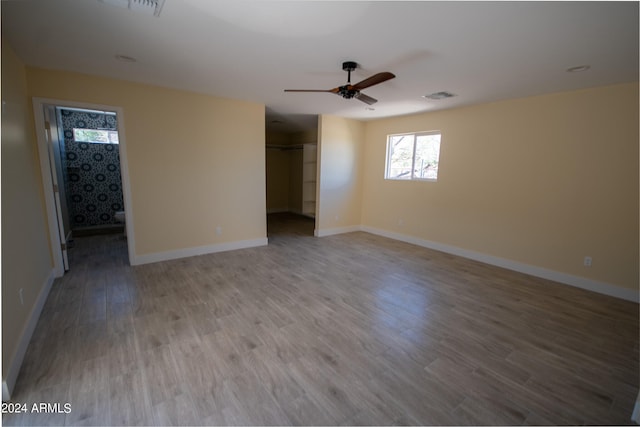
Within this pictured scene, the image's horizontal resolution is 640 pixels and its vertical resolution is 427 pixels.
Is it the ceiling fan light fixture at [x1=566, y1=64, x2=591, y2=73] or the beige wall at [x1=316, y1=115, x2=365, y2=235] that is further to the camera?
the beige wall at [x1=316, y1=115, x2=365, y2=235]

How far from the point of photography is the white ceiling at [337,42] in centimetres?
186

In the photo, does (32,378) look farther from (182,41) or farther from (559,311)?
(559,311)

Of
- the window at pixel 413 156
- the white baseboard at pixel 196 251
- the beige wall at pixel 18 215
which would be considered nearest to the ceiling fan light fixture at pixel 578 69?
the window at pixel 413 156

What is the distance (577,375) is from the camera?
2002 millimetres

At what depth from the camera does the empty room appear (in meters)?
1.81

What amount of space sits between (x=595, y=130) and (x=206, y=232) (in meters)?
5.56

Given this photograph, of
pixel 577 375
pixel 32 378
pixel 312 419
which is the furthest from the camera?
pixel 577 375

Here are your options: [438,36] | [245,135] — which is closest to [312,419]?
[438,36]

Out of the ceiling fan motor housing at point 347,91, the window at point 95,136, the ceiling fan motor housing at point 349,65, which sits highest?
the ceiling fan motor housing at point 349,65

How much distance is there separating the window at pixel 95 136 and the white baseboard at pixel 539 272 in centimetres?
652

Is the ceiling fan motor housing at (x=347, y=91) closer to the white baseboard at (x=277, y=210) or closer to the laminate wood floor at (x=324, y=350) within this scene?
the laminate wood floor at (x=324, y=350)

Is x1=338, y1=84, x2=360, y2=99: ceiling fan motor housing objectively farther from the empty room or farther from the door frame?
the door frame

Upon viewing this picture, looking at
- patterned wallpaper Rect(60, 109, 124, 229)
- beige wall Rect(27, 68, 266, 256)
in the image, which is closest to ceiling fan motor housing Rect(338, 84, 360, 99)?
beige wall Rect(27, 68, 266, 256)

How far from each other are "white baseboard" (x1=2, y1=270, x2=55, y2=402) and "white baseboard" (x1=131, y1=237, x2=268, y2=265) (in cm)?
108
